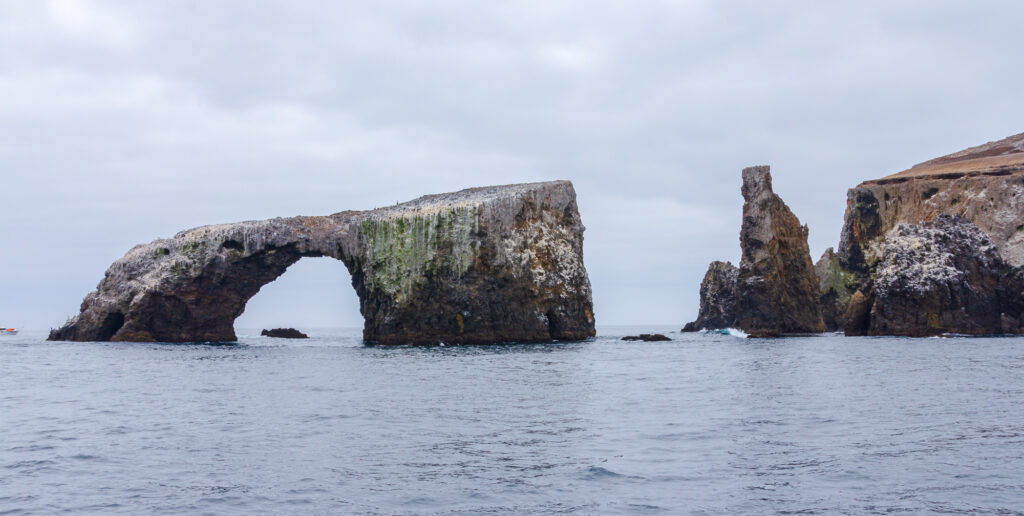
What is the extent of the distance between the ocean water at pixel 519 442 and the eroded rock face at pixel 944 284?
103ft

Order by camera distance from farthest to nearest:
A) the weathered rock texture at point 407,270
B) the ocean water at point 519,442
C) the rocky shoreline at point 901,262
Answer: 1. the rocky shoreline at point 901,262
2. the weathered rock texture at point 407,270
3. the ocean water at point 519,442

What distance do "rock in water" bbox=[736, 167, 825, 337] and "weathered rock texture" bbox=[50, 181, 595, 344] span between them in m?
19.3

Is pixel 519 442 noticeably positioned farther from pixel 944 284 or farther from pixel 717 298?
pixel 717 298

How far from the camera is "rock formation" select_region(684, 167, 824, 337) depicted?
2918 inches

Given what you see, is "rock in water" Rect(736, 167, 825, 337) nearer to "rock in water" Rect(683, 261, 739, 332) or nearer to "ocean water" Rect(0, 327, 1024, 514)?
"rock in water" Rect(683, 261, 739, 332)

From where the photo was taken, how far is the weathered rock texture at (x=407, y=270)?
5609 cm

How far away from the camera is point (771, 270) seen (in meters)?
74.1

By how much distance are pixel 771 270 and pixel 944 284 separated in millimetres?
15941

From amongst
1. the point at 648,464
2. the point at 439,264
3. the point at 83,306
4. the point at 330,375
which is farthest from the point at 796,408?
the point at 83,306

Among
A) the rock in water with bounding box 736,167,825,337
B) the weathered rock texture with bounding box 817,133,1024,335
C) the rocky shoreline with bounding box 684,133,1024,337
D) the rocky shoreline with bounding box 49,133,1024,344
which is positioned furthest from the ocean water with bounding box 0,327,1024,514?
the weathered rock texture with bounding box 817,133,1024,335

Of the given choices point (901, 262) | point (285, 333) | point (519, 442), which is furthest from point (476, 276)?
point (285, 333)

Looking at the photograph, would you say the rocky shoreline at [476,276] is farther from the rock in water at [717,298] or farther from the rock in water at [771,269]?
the rock in water at [717,298]

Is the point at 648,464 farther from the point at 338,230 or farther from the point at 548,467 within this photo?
the point at 338,230

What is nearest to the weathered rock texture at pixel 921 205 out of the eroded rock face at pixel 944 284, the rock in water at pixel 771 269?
the rock in water at pixel 771 269
